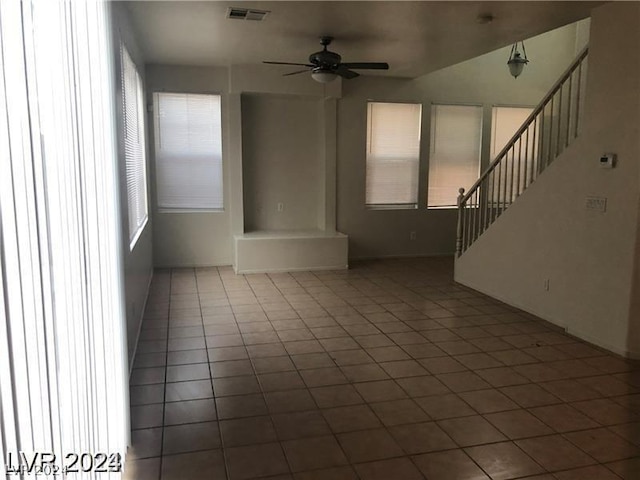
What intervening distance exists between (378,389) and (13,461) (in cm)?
254

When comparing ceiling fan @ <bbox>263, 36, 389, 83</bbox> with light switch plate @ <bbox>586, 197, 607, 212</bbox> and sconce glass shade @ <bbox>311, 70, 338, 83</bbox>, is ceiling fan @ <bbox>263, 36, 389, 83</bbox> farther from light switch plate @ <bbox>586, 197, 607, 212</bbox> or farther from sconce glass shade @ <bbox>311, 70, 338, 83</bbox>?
light switch plate @ <bbox>586, 197, 607, 212</bbox>

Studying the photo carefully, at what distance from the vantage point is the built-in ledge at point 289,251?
709cm

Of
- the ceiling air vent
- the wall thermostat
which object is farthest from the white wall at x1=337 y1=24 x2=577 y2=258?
the wall thermostat

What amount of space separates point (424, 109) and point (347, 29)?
3.27m

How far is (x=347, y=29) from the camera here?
503 centimetres

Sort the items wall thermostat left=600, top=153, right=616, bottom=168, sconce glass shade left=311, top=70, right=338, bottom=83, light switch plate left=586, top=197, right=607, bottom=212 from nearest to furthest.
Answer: wall thermostat left=600, top=153, right=616, bottom=168
light switch plate left=586, top=197, right=607, bottom=212
sconce glass shade left=311, top=70, right=338, bottom=83

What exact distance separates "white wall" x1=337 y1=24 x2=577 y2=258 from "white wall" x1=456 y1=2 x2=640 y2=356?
303 cm

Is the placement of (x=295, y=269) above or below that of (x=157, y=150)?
below

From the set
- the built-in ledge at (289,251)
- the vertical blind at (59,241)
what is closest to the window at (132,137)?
the built-in ledge at (289,251)

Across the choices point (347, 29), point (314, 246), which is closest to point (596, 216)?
point (347, 29)

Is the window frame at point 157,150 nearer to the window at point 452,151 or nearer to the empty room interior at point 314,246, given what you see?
the empty room interior at point 314,246

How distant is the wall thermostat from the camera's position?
4.06 metres

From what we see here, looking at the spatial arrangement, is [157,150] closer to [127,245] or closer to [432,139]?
[127,245]

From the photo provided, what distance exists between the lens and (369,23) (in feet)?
15.8
